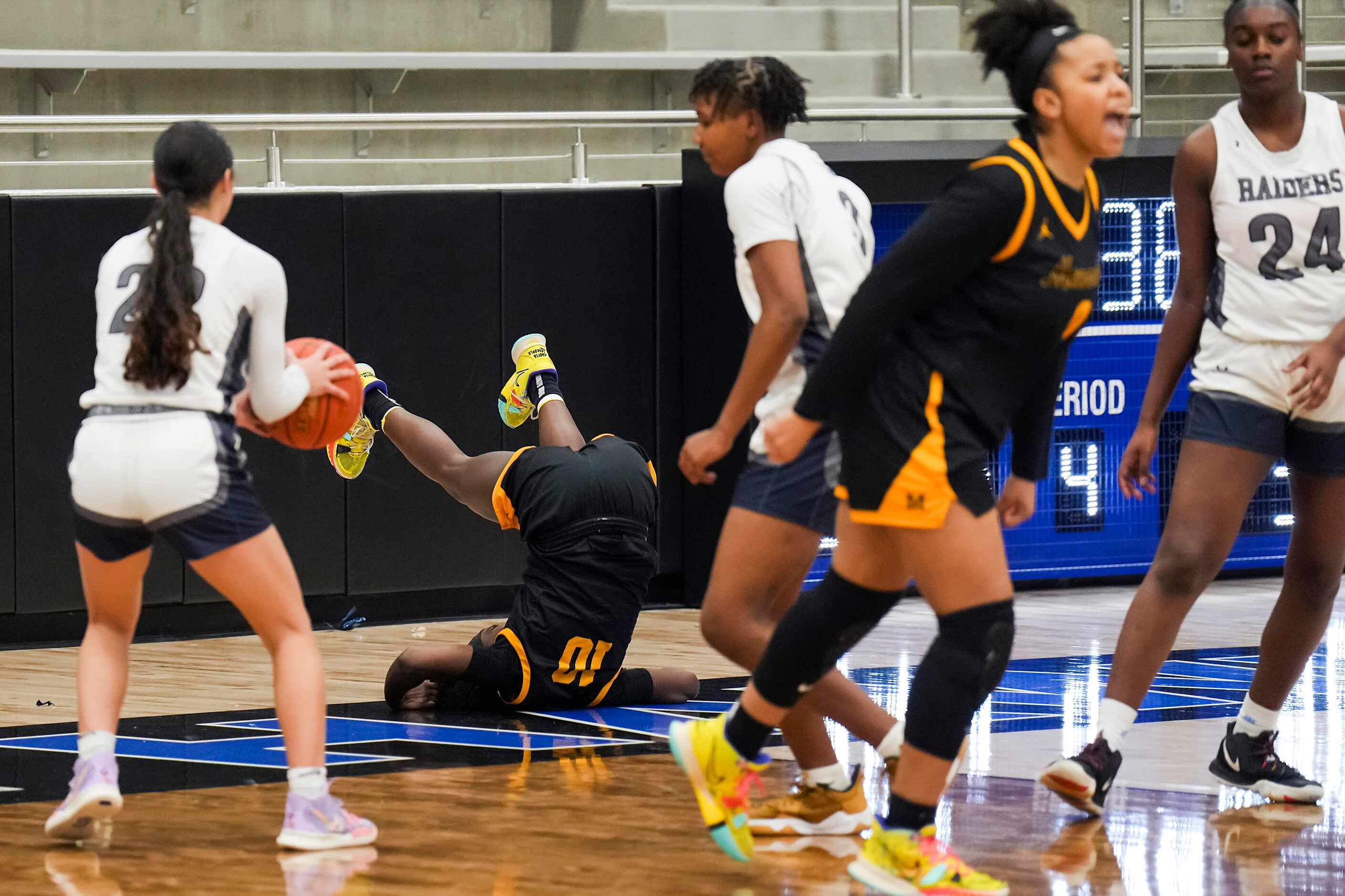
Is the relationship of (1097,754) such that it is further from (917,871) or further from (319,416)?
(319,416)

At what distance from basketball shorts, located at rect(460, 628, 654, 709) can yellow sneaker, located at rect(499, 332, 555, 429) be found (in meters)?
1.15

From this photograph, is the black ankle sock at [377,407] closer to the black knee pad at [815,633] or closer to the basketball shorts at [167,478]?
the basketball shorts at [167,478]

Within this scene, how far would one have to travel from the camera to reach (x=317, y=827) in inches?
161

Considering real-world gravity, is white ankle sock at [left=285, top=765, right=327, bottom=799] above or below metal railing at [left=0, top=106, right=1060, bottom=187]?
below

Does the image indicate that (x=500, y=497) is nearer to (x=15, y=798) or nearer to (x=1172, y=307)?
(x=15, y=798)

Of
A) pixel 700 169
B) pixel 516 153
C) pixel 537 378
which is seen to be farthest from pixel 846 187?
pixel 516 153

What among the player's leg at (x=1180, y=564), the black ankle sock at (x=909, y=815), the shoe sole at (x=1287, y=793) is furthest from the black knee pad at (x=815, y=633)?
the shoe sole at (x=1287, y=793)

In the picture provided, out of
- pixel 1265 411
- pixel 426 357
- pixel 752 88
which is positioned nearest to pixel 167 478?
pixel 752 88

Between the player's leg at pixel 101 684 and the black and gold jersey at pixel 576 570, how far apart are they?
71.9 inches

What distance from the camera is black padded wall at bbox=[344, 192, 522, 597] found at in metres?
8.27

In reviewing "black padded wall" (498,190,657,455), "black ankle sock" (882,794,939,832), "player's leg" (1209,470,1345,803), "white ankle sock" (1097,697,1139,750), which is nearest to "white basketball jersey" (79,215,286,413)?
"black ankle sock" (882,794,939,832)

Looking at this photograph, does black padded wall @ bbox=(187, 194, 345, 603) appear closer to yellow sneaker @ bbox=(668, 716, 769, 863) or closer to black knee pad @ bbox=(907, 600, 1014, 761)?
yellow sneaker @ bbox=(668, 716, 769, 863)

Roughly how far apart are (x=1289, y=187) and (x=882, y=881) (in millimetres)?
1956

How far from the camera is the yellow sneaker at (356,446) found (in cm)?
700
